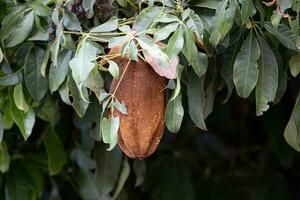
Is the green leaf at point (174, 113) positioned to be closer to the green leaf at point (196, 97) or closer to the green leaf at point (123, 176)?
the green leaf at point (196, 97)

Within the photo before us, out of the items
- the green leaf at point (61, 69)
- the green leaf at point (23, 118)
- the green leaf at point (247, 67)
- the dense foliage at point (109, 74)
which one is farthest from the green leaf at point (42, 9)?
the green leaf at point (247, 67)

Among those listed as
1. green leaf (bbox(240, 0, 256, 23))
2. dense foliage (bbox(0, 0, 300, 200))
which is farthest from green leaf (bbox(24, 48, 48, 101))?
green leaf (bbox(240, 0, 256, 23))

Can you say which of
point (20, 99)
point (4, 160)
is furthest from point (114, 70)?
point (4, 160)

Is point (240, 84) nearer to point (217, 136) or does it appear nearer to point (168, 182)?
point (168, 182)

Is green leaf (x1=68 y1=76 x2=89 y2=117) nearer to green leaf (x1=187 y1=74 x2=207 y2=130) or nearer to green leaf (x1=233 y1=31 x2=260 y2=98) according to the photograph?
green leaf (x1=187 y1=74 x2=207 y2=130)

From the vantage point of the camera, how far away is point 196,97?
156 centimetres

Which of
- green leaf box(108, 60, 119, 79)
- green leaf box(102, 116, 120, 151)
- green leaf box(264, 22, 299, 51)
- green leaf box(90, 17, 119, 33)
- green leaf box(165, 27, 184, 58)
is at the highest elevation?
green leaf box(165, 27, 184, 58)

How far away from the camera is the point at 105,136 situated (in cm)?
135

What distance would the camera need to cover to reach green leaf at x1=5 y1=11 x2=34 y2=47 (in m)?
1.71

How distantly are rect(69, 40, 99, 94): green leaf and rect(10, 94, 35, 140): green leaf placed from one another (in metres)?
0.38

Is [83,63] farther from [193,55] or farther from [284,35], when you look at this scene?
[284,35]

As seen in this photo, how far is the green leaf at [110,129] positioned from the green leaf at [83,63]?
0.26ft

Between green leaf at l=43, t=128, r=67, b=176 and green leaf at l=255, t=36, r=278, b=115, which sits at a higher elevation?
green leaf at l=255, t=36, r=278, b=115

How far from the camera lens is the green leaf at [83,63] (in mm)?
1335
